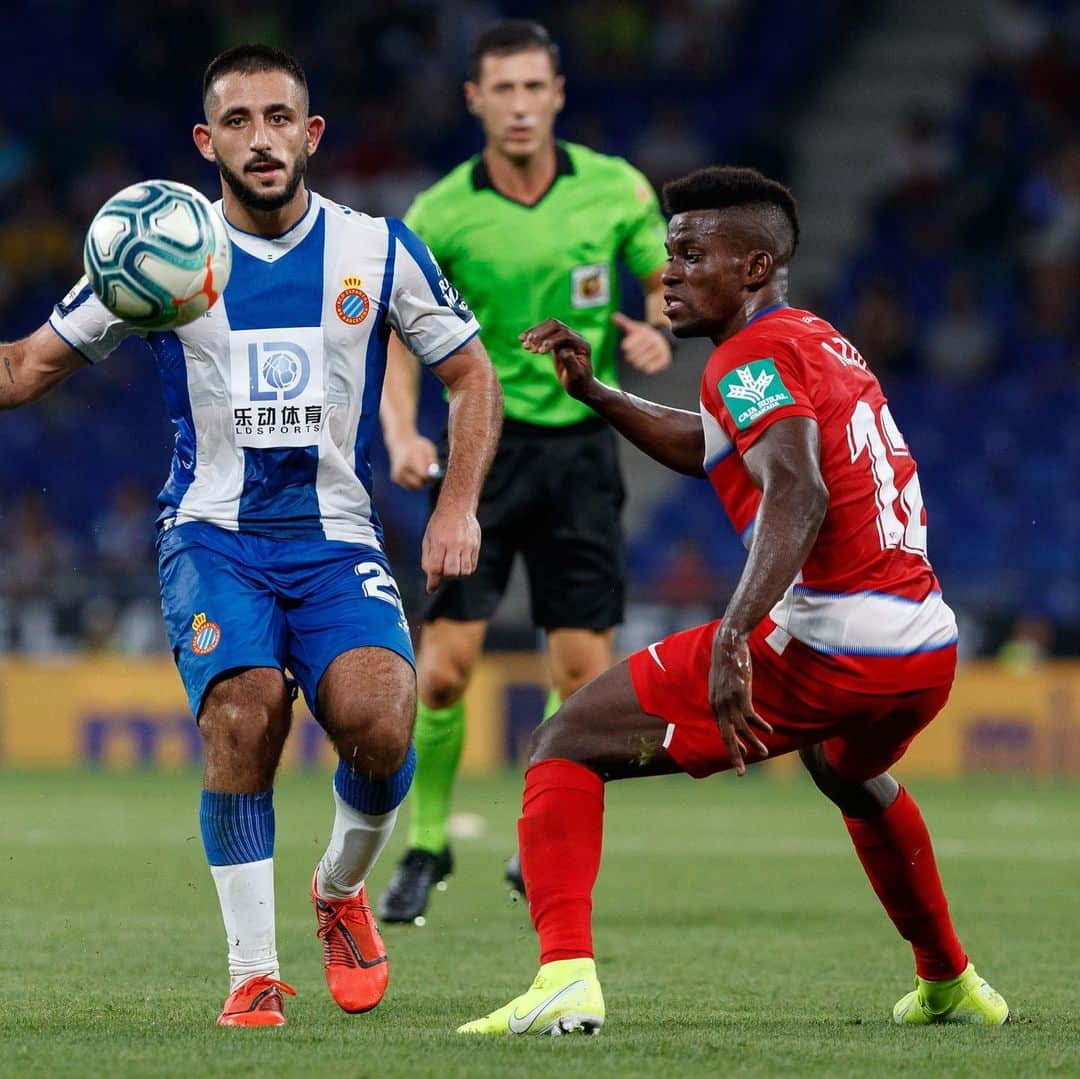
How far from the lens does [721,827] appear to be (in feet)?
37.3

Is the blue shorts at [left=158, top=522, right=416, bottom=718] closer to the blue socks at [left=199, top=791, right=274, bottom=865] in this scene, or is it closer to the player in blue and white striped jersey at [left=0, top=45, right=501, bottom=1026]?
the player in blue and white striped jersey at [left=0, top=45, right=501, bottom=1026]

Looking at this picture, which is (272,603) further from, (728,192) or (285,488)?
(728,192)

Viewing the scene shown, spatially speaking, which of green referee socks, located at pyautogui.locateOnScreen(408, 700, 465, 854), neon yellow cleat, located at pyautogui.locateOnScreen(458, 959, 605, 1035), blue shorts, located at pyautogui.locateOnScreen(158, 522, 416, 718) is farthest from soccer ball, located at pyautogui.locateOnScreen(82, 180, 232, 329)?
green referee socks, located at pyautogui.locateOnScreen(408, 700, 465, 854)

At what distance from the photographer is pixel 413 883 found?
7230mm

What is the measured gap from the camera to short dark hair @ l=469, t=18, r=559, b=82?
7535mm

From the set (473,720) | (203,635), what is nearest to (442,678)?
(203,635)

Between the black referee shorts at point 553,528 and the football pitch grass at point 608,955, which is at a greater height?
the black referee shorts at point 553,528

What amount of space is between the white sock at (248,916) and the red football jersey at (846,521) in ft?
4.29

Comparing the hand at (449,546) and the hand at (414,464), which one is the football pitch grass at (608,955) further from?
the hand at (414,464)

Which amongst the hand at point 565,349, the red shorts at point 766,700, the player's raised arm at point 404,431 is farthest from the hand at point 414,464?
the red shorts at point 766,700

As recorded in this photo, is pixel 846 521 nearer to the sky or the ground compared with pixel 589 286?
nearer to the ground

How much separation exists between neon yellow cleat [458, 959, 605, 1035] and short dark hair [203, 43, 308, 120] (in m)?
2.16

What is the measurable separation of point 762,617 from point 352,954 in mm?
1475

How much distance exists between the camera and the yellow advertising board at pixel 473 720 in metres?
14.8
